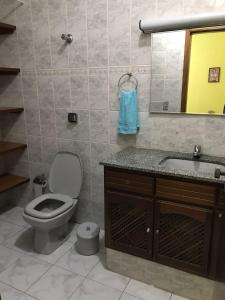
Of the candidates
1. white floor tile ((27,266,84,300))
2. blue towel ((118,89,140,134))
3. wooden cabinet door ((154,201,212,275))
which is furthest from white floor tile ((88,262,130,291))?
blue towel ((118,89,140,134))

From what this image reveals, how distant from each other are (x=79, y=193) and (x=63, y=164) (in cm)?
32

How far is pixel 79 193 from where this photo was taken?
91.7 inches

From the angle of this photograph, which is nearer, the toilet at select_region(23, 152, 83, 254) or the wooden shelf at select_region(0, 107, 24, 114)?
the toilet at select_region(23, 152, 83, 254)

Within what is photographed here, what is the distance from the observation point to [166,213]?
1606 millimetres

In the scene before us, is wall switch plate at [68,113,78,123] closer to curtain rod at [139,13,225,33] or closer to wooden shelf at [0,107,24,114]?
wooden shelf at [0,107,24,114]

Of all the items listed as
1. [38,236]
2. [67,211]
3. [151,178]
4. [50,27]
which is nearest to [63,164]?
[67,211]

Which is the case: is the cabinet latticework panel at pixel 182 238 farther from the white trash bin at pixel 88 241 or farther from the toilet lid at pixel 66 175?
the toilet lid at pixel 66 175

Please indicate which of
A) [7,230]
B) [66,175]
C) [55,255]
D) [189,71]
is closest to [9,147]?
[66,175]

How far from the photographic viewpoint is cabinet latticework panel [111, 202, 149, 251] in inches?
66.9

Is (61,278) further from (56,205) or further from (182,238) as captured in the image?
(182,238)

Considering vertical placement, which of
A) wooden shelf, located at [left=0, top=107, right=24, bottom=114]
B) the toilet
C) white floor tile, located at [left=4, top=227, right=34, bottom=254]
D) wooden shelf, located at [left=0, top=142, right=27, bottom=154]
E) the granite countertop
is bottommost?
white floor tile, located at [left=4, top=227, right=34, bottom=254]

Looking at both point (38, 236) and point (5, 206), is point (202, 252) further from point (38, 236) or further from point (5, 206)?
point (5, 206)

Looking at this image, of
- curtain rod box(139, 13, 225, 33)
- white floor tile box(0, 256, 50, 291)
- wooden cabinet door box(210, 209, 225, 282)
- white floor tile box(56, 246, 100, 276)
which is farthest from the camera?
white floor tile box(56, 246, 100, 276)

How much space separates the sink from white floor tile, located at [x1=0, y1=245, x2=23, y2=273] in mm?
1462
